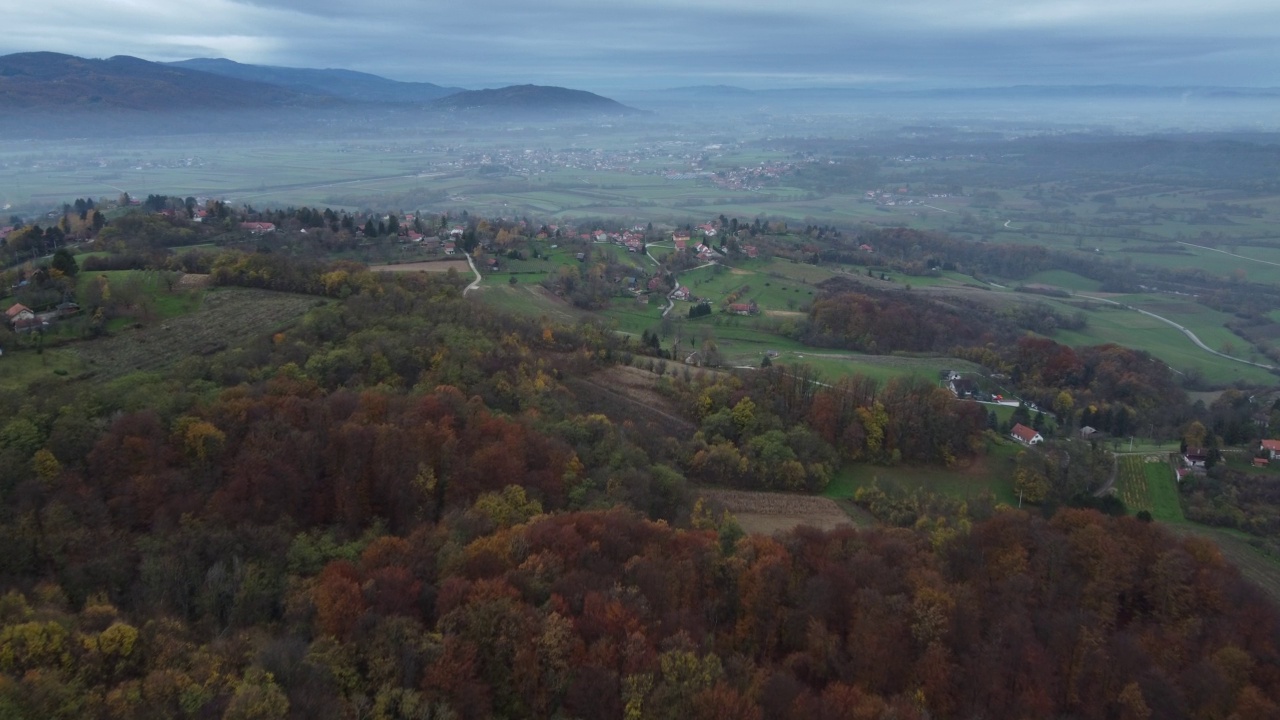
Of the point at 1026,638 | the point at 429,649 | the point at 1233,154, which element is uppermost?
the point at 1233,154

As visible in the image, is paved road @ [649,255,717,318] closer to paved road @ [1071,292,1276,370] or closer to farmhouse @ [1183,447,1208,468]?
farmhouse @ [1183,447,1208,468]

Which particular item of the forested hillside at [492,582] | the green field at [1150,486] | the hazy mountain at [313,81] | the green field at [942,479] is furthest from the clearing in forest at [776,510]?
the hazy mountain at [313,81]

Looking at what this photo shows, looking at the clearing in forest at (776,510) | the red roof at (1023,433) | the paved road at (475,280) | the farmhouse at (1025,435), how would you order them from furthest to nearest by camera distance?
the paved road at (475,280), the red roof at (1023,433), the farmhouse at (1025,435), the clearing in forest at (776,510)

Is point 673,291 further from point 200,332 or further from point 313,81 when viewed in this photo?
point 313,81

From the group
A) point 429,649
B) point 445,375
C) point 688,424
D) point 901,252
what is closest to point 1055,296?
point 901,252

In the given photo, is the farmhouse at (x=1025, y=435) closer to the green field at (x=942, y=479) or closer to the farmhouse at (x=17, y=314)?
the green field at (x=942, y=479)

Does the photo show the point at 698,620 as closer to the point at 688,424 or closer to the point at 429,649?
the point at 429,649

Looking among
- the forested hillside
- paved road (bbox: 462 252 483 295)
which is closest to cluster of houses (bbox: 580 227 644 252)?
paved road (bbox: 462 252 483 295)
